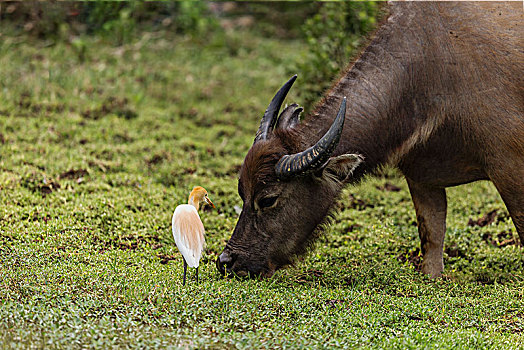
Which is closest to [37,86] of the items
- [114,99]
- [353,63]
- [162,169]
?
[114,99]

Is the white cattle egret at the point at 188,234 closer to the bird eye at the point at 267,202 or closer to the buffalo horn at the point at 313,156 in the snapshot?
the bird eye at the point at 267,202

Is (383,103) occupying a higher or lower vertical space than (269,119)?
higher

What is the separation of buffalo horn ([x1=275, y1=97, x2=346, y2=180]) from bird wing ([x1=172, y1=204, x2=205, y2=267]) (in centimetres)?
80

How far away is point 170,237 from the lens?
20.6 ft

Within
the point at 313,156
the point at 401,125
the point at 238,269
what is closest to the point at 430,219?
the point at 401,125

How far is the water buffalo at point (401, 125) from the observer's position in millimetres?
5223

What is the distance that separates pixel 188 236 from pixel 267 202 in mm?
789

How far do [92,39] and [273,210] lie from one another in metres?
Result: 7.75

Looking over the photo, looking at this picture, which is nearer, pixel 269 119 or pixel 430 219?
pixel 269 119

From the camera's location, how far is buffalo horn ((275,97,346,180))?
4.83 m

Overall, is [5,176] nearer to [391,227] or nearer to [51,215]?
[51,215]

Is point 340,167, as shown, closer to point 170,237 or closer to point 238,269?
point 238,269

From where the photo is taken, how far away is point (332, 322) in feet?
14.3

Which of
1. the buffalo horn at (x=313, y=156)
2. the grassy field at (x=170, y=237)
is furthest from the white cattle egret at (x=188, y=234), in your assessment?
the buffalo horn at (x=313, y=156)
